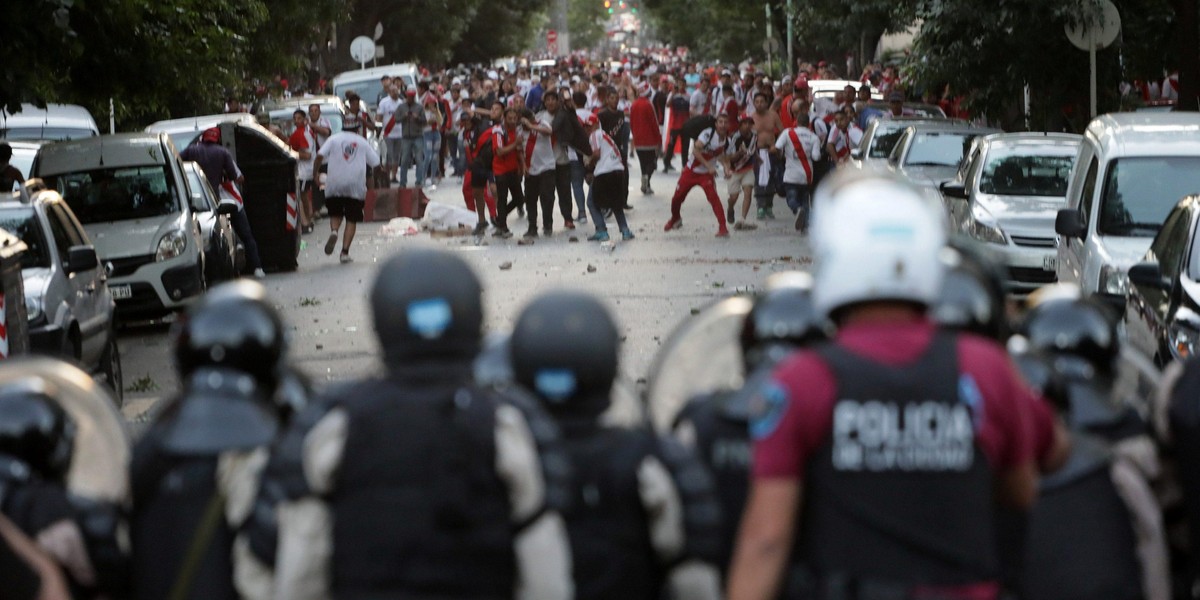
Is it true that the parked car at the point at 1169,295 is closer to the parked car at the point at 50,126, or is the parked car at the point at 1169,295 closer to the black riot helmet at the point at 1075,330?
the black riot helmet at the point at 1075,330

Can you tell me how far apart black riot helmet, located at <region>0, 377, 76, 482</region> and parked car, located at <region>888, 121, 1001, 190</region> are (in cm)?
1711

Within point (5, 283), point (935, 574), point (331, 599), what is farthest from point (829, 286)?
point (5, 283)

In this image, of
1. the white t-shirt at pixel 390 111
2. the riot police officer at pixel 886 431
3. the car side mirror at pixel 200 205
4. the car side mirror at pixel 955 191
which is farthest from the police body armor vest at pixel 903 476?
the white t-shirt at pixel 390 111

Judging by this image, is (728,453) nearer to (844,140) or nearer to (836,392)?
(836,392)

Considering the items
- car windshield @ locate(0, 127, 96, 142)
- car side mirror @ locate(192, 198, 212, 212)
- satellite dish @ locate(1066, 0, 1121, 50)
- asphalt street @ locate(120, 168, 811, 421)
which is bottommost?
asphalt street @ locate(120, 168, 811, 421)

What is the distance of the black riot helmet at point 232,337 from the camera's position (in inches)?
160

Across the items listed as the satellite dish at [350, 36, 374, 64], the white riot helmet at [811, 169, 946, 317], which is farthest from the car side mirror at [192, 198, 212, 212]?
the satellite dish at [350, 36, 374, 64]

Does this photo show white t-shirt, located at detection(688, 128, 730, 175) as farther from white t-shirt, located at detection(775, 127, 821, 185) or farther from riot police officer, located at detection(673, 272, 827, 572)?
riot police officer, located at detection(673, 272, 827, 572)

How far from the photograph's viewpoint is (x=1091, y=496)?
13.2 ft

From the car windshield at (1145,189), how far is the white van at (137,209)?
779 cm

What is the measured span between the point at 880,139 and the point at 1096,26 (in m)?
3.39

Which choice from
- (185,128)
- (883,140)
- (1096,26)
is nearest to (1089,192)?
(1096,26)

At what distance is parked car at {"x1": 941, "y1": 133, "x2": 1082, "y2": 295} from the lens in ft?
52.7

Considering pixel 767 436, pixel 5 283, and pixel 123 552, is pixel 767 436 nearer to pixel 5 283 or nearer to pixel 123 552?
pixel 123 552
